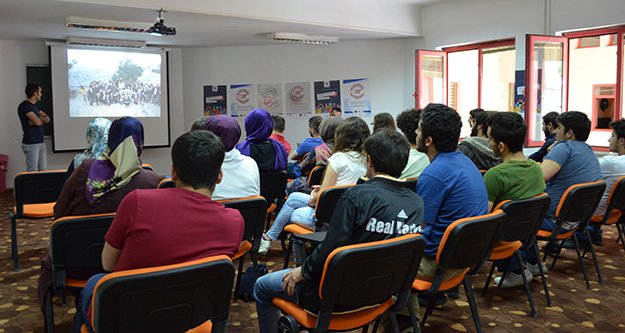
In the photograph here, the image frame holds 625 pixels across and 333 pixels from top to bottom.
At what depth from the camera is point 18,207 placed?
3.71 m

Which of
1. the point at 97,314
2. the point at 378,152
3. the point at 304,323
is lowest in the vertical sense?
the point at 304,323

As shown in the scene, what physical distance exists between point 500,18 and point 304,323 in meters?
6.99

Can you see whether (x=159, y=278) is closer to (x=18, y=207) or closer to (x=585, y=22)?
(x=18, y=207)

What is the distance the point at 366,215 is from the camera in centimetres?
190

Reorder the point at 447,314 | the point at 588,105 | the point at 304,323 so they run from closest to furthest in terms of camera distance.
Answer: the point at 304,323 → the point at 447,314 → the point at 588,105

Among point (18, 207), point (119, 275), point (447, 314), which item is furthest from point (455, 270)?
point (18, 207)

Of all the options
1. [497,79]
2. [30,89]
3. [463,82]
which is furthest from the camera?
[463,82]

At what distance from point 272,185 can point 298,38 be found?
4736 mm

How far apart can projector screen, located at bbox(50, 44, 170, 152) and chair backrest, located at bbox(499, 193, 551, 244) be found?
7.47 m

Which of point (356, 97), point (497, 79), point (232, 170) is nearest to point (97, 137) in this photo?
point (232, 170)

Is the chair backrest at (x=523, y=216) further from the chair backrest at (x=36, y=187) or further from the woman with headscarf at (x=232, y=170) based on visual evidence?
the chair backrest at (x=36, y=187)

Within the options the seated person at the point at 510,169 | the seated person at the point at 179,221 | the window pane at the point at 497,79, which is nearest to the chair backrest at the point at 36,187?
the seated person at the point at 179,221

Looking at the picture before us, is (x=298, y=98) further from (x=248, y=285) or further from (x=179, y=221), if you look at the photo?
(x=179, y=221)

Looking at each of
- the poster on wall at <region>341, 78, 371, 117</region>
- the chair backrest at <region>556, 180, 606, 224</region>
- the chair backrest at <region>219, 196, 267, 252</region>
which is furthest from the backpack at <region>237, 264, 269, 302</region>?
the poster on wall at <region>341, 78, 371, 117</region>
